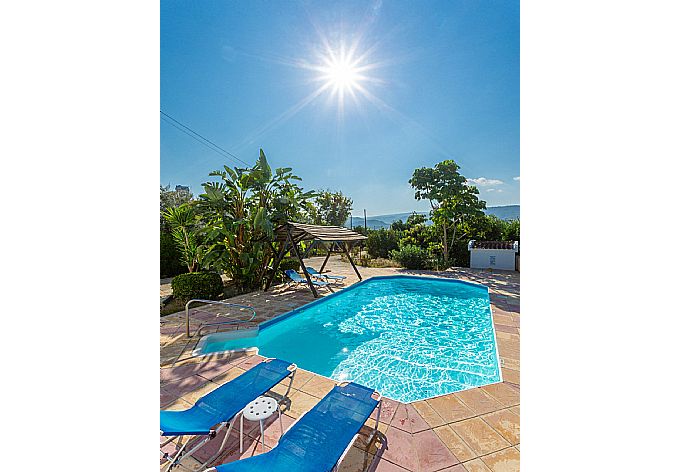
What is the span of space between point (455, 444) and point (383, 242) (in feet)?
46.4

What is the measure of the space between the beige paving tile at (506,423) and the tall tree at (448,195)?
10726 mm

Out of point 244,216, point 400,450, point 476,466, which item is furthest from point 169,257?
point 476,466

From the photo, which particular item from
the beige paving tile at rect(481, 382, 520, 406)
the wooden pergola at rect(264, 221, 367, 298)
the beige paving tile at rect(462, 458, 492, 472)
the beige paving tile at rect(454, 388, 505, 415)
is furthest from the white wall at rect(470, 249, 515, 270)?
the beige paving tile at rect(462, 458, 492, 472)

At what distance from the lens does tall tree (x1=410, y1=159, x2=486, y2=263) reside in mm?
12992

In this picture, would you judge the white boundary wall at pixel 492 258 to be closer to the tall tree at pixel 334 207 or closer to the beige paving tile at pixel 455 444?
the beige paving tile at pixel 455 444

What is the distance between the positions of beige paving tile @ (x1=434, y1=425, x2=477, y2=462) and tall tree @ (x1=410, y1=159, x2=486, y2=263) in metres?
11.2

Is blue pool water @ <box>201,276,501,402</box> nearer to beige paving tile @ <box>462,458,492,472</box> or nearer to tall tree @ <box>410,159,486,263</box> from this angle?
beige paving tile @ <box>462,458,492,472</box>

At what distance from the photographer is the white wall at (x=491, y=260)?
12.1 metres
